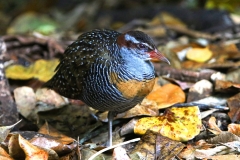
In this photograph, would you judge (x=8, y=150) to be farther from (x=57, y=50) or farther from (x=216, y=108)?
(x=57, y=50)

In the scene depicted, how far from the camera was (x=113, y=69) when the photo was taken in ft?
13.4

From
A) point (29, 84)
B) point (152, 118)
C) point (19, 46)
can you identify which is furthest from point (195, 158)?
point (19, 46)

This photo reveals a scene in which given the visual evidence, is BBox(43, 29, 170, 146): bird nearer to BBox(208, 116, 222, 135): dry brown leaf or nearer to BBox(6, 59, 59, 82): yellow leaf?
BBox(208, 116, 222, 135): dry brown leaf

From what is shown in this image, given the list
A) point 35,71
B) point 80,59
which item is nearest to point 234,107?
point 80,59

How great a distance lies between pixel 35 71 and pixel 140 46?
239cm

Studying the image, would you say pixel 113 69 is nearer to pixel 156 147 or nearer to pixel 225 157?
pixel 156 147

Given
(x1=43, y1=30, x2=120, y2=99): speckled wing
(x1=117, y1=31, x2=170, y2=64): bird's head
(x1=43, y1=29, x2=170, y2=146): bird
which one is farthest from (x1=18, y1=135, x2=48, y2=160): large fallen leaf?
(x1=117, y1=31, x2=170, y2=64): bird's head

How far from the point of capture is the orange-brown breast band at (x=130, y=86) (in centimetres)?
403

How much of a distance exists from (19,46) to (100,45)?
114 inches

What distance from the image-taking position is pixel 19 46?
694 centimetres

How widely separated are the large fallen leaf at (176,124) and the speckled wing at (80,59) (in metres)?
0.67

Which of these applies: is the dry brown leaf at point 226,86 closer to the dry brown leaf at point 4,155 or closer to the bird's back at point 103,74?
the bird's back at point 103,74

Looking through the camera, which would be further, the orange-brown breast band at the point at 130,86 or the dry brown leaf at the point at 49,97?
the dry brown leaf at the point at 49,97

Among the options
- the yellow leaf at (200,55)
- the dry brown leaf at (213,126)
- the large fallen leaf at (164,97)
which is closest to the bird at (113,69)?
the large fallen leaf at (164,97)
